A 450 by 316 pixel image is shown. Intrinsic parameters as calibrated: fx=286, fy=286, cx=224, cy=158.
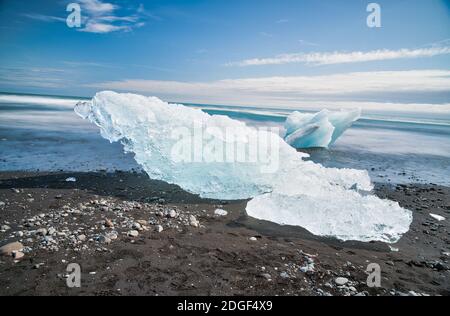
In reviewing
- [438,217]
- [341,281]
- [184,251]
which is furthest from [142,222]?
[438,217]

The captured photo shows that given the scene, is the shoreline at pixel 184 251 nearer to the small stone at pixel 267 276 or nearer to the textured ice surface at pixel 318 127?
the small stone at pixel 267 276

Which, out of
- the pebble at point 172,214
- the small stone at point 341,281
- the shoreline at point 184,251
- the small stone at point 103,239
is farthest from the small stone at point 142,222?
the small stone at point 341,281

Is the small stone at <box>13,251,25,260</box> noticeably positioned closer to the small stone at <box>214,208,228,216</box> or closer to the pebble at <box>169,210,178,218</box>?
the pebble at <box>169,210,178,218</box>

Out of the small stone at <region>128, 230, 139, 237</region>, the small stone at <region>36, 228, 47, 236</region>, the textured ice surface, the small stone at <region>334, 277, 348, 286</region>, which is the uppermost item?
the textured ice surface

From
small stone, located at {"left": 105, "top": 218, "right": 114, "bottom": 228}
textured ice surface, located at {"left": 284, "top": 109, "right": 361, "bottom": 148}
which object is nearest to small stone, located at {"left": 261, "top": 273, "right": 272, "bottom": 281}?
small stone, located at {"left": 105, "top": 218, "right": 114, "bottom": 228}

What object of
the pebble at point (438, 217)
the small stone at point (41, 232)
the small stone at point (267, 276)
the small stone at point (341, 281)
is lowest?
the pebble at point (438, 217)

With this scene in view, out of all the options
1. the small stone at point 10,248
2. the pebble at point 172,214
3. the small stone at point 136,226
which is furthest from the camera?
the pebble at point 172,214

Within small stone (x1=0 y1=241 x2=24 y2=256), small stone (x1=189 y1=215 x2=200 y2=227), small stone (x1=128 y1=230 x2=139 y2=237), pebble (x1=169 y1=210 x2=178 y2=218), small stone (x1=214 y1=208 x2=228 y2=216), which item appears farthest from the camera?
small stone (x1=214 y1=208 x2=228 y2=216)
